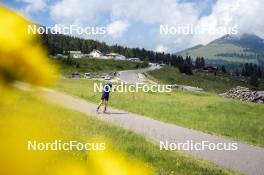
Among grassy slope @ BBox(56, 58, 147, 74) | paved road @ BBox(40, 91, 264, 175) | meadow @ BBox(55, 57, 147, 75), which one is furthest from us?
paved road @ BBox(40, 91, 264, 175)

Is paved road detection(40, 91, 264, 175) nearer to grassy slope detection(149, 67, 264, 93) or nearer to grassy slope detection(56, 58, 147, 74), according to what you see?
grassy slope detection(56, 58, 147, 74)

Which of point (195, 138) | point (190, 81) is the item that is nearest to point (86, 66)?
point (195, 138)

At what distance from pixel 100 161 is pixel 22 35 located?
31 centimetres

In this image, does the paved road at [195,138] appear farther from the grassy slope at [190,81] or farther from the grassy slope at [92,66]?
the grassy slope at [190,81]

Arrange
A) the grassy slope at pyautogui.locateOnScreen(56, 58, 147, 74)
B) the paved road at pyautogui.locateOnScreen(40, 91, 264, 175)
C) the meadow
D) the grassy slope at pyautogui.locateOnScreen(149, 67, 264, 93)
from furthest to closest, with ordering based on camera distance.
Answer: the grassy slope at pyautogui.locateOnScreen(149, 67, 264, 93), the paved road at pyautogui.locateOnScreen(40, 91, 264, 175), the grassy slope at pyautogui.locateOnScreen(56, 58, 147, 74), the meadow

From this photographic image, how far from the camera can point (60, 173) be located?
874mm

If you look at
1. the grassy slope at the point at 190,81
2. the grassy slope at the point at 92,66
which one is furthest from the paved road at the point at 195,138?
the grassy slope at the point at 190,81

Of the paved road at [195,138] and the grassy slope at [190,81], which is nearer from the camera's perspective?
the paved road at [195,138]

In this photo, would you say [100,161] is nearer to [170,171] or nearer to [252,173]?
[170,171]

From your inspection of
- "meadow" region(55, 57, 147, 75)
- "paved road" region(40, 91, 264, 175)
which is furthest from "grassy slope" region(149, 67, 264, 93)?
"paved road" region(40, 91, 264, 175)

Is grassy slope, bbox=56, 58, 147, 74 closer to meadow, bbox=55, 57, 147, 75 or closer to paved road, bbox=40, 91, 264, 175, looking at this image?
meadow, bbox=55, 57, 147, 75

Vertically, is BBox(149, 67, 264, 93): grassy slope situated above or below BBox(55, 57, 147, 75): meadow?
below

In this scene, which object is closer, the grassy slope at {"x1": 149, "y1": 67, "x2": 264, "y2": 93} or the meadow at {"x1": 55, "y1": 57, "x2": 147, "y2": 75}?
the meadow at {"x1": 55, "y1": 57, "x2": 147, "y2": 75}

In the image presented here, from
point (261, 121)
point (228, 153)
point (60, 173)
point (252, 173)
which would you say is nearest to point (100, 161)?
point (60, 173)
